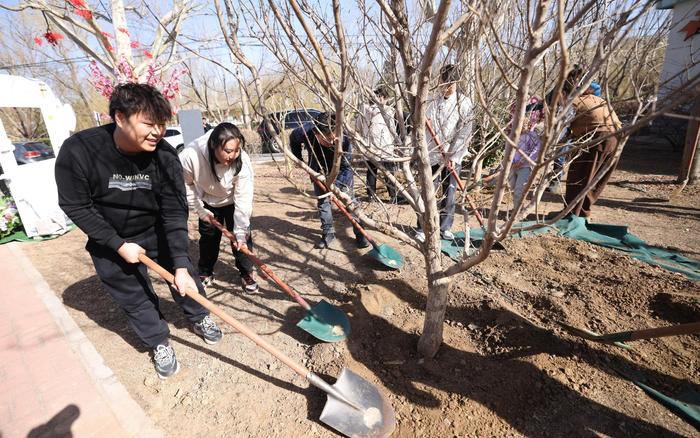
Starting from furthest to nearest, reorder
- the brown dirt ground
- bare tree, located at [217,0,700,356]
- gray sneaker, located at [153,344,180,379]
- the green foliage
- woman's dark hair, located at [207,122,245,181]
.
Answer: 1. the green foliage
2. woman's dark hair, located at [207,122,245,181]
3. gray sneaker, located at [153,344,180,379]
4. the brown dirt ground
5. bare tree, located at [217,0,700,356]

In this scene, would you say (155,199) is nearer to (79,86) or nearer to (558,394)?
(558,394)

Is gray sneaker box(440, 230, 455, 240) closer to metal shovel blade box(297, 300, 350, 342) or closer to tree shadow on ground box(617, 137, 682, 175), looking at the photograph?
metal shovel blade box(297, 300, 350, 342)

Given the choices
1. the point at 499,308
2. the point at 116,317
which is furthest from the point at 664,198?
the point at 116,317

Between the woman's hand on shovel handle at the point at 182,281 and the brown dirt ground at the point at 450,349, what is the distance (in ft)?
2.02

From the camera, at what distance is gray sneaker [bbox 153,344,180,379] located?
220 centimetres

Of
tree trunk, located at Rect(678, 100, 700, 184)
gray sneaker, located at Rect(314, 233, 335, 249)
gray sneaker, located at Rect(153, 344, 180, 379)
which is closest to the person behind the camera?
gray sneaker, located at Rect(153, 344, 180, 379)

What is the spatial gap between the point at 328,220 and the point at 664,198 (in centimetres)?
567

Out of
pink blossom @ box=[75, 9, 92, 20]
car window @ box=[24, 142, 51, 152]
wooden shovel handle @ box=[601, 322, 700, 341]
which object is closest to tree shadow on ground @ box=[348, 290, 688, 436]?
wooden shovel handle @ box=[601, 322, 700, 341]

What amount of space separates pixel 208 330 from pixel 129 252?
35.5 inches

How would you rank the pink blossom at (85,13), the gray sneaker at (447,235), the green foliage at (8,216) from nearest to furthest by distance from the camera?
the gray sneaker at (447,235)
the green foliage at (8,216)
the pink blossom at (85,13)

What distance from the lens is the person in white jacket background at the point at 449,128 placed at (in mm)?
2033

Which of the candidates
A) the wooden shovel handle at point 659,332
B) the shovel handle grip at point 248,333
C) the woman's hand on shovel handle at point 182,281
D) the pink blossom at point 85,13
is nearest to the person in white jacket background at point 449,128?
the shovel handle grip at point 248,333

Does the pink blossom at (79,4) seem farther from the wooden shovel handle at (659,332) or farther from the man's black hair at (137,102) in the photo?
the wooden shovel handle at (659,332)

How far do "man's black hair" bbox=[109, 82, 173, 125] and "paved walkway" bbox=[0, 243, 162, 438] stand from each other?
5.62ft
